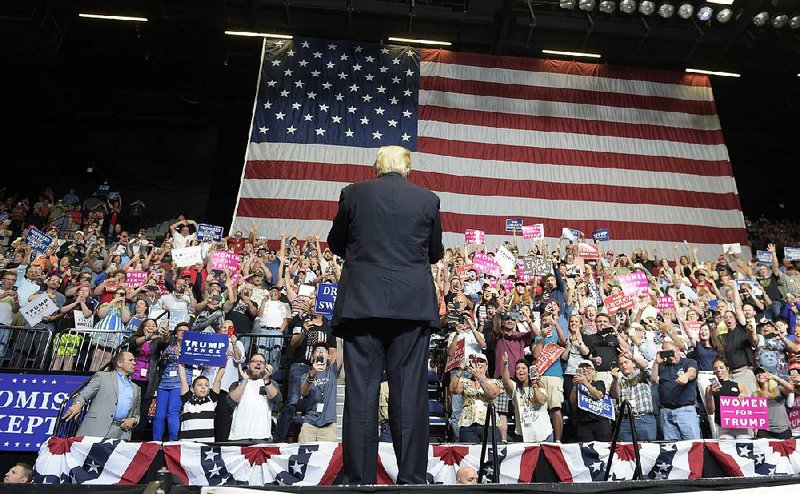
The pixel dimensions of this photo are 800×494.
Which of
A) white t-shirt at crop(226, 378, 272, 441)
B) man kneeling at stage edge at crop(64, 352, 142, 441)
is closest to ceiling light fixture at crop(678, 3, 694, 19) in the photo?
white t-shirt at crop(226, 378, 272, 441)

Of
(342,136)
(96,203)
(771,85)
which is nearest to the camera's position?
(342,136)

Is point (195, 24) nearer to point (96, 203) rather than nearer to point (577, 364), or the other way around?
point (96, 203)

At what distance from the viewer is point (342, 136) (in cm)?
1533

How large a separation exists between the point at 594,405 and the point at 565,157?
10005 millimetres

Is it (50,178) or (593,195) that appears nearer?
(593,195)

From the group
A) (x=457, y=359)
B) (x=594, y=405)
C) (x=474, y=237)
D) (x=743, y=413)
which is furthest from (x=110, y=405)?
(x=474, y=237)

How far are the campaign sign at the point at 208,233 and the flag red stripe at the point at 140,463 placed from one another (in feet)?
24.2

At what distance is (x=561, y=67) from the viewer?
1694 cm

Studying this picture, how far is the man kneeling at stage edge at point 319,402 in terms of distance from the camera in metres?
7.01

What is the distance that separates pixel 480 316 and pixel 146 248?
6934 millimetres

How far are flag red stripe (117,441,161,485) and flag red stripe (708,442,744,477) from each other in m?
5.45

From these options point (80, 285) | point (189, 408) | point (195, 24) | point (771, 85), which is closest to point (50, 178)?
point (195, 24)

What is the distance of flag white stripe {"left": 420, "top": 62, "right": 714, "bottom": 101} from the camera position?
1655 centimetres

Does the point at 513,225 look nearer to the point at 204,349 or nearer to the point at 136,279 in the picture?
the point at 136,279
